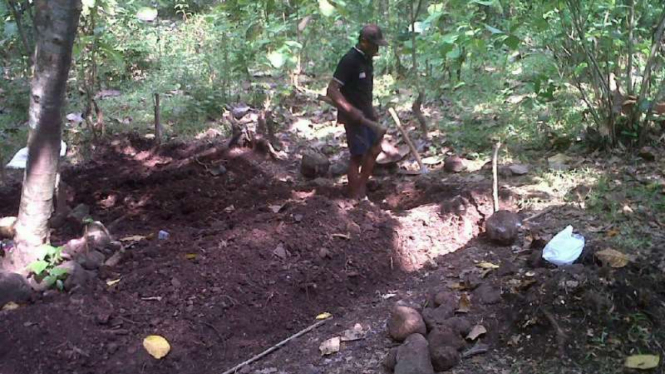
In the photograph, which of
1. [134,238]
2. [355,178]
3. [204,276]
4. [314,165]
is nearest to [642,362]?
[204,276]

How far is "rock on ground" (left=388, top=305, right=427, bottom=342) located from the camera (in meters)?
2.97

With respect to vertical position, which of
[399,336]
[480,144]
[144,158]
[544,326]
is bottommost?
[144,158]

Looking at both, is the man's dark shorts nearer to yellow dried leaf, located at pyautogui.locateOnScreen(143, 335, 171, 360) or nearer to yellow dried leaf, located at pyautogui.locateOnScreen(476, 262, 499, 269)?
yellow dried leaf, located at pyautogui.locateOnScreen(476, 262, 499, 269)

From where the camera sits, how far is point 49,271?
137 inches

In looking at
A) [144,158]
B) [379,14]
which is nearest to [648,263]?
[144,158]

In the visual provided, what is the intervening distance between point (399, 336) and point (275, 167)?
138 inches

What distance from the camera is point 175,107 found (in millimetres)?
7574

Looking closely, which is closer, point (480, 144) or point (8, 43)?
point (480, 144)

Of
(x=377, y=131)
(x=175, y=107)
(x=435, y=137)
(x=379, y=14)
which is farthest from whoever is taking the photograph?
(x=379, y=14)

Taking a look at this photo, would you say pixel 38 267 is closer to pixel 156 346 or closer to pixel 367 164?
pixel 156 346

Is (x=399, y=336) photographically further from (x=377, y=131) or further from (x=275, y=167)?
(x=275, y=167)

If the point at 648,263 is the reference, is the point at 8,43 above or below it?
below

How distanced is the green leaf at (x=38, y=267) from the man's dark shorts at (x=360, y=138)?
260 centimetres

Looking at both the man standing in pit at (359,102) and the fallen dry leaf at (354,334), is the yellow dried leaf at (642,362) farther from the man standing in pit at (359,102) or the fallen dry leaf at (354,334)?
the man standing in pit at (359,102)
